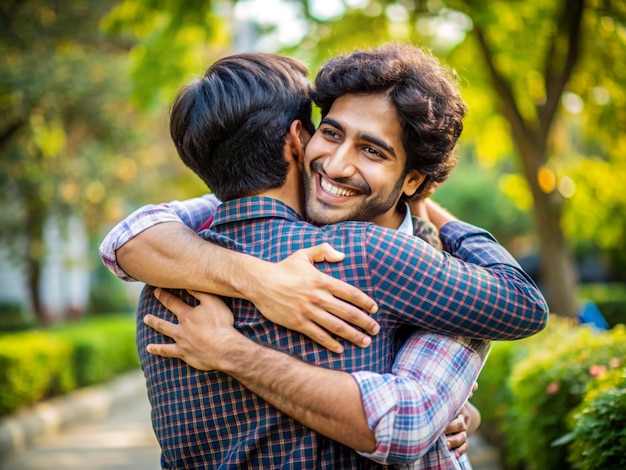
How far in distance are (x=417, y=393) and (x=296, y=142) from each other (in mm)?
967

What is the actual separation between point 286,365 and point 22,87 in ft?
37.4

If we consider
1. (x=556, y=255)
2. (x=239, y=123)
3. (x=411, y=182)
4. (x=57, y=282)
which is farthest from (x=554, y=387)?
(x=57, y=282)

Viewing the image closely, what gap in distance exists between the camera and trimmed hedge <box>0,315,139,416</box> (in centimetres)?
918

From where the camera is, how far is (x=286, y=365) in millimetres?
2107

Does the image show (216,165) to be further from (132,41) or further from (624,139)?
(132,41)

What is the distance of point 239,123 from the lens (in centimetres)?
238

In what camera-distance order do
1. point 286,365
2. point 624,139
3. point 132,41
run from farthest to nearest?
point 132,41 < point 624,139 < point 286,365

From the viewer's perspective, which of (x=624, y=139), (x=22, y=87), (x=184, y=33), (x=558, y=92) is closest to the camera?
(x=558, y=92)

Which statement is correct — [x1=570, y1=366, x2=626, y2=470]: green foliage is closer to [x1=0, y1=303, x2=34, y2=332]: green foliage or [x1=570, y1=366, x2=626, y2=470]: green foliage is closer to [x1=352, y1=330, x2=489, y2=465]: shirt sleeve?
[x1=352, y1=330, x2=489, y2=465]: shirt sleeve

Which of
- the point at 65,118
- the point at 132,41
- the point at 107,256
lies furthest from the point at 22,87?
the point at 107,256

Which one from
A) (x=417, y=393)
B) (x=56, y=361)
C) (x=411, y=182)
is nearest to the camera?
(x=417, y=393)

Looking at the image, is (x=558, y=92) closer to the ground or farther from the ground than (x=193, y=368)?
closer to the ground

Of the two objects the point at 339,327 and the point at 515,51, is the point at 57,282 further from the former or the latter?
the point at 339,327

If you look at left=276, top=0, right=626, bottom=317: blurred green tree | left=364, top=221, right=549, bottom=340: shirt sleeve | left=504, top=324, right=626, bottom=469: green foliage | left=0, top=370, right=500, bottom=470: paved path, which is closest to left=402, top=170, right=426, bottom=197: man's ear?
left=364, top=221, right=549, bottom=340: shirt sleeve
